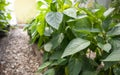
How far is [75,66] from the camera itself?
830 millimetres

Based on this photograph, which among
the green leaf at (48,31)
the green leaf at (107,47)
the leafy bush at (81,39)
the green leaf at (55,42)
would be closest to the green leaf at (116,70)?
the leafy bush at (81,39)

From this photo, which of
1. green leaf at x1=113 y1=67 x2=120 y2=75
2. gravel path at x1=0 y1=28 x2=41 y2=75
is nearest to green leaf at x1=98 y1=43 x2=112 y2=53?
green leaf at x1=113 y1=67 x2=120 y2=75

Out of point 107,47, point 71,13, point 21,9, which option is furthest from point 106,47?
point 21,9

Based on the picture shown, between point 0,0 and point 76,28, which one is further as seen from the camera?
point 0,0

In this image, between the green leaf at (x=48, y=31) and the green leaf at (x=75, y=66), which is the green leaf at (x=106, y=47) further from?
the green leaf at (x=48, y=31)

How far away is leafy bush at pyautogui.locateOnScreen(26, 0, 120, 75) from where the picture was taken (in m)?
0.78

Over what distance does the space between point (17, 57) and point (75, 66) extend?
1517 mm

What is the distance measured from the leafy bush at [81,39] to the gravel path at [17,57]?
960mm

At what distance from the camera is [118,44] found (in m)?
0.77

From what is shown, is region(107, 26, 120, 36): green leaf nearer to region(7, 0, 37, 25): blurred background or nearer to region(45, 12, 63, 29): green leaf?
region(45, 12, 63, 29): green leaf

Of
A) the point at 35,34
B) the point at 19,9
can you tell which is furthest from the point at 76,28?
the point at 19,9

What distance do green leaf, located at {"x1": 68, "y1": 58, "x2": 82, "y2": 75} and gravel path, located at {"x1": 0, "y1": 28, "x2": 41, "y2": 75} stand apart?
3.46 ft

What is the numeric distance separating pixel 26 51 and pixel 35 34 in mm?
1411

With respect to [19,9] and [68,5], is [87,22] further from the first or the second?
[19,9]
